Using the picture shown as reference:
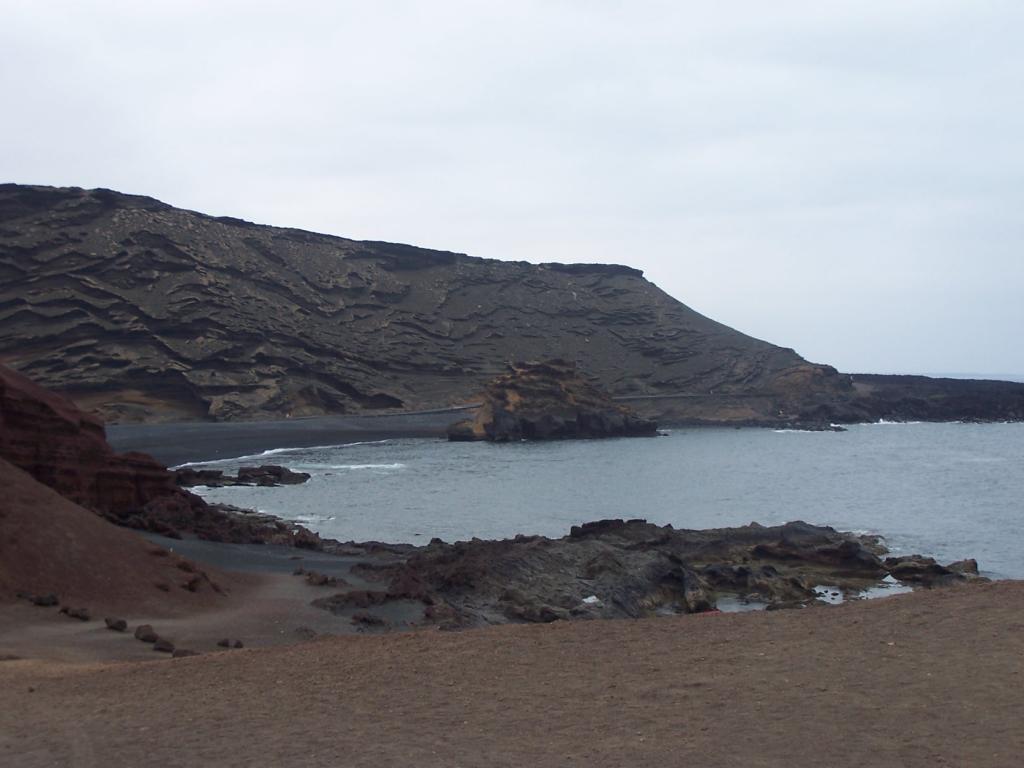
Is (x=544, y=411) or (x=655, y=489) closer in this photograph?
(x=655, y=489)

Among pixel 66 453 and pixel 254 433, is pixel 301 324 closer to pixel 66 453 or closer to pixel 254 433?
pixel 254 433

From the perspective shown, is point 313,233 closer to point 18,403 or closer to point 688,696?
point 18,403

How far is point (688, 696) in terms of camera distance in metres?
8.59

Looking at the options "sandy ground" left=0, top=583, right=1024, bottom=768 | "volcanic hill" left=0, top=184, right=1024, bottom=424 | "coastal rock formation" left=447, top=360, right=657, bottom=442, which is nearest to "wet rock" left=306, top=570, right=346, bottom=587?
"sandy ground" left=0, top=583, right=1024, bottom=768

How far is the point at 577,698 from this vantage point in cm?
875

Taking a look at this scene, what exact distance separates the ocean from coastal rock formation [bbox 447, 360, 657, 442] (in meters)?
3.55

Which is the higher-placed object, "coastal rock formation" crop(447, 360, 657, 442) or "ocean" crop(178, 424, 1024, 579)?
"coastal rock formation" crop(447, 360, 657, 442)

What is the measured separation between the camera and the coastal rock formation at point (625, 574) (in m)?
19.3

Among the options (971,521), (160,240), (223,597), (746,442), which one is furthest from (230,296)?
(223,597)

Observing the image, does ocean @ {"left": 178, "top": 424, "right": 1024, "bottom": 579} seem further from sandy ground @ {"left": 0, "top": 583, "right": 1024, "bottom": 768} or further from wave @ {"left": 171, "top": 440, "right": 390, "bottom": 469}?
sandy ground @ {"left": 0, "top": 583, "right": 1024, "bottom": 768}

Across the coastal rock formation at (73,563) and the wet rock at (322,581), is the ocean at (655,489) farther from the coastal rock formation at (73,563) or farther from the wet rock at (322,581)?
the coastal rock formation at (73,563)

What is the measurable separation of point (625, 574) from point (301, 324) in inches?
3318

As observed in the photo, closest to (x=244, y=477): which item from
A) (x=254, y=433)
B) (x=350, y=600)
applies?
(x=254, y=433)

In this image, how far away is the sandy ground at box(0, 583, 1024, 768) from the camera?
7.32 meters
